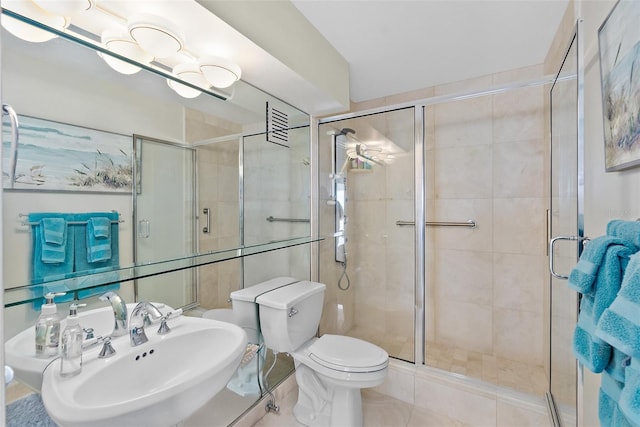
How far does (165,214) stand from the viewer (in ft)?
4.32

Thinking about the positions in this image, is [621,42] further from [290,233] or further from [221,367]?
[290,233]

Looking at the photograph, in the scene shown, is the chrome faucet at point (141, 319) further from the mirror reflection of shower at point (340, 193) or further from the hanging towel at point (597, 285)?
the mirror reflection of shower at point (340, 193)

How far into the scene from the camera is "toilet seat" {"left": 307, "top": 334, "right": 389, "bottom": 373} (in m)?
1.62

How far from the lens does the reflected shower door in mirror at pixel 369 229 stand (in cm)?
235

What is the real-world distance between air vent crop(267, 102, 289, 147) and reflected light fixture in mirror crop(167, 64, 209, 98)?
531 millimetres

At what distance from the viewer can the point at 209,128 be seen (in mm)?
1515

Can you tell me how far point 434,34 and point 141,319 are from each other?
220 centimetres

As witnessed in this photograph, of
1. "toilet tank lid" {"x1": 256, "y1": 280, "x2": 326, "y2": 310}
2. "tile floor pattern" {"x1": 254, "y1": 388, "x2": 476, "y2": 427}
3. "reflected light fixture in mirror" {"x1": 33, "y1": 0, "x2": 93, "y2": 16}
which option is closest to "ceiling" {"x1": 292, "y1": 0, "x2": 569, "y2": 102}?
"reflected light fixture in mirror" {"x1": 33, "y1": 0, "x2": 93, "y2": 16}

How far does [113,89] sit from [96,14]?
0.25 meters

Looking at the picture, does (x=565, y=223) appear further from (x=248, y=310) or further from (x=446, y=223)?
(x=248, y=310)

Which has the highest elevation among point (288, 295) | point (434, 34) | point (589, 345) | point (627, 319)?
point (434, 34)

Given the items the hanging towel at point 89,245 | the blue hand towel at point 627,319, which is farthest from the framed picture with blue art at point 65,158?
the blue hand towel at point 627,319

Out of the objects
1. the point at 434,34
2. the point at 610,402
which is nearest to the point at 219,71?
the point at 434,34

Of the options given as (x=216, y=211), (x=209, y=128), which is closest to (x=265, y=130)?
(x=209, y=128)
